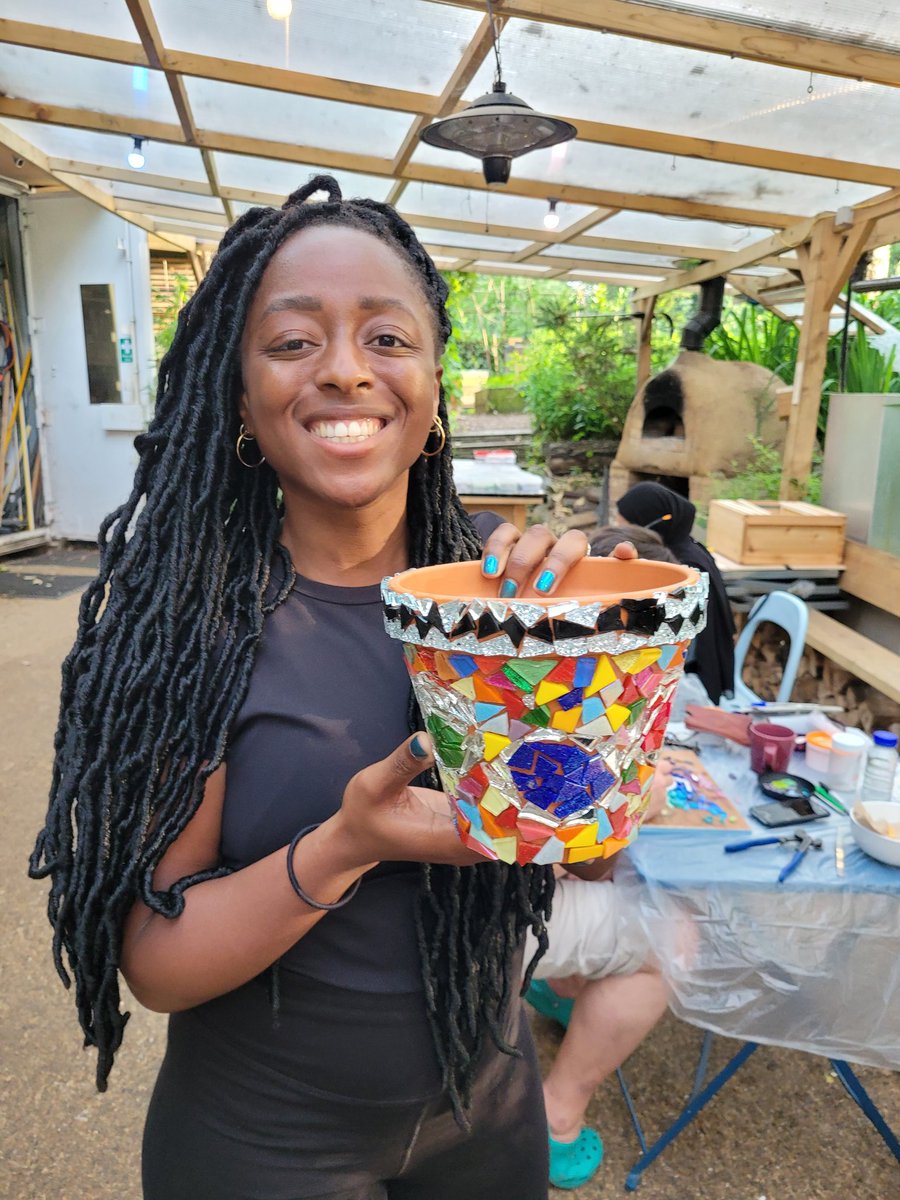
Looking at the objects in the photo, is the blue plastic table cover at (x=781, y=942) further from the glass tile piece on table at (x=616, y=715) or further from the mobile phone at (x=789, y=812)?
the glass tile piece on table at (x=616, y=715)

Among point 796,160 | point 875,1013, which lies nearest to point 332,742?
point 875,1013

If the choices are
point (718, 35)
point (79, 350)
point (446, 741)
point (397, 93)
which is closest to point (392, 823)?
point (446, 741)

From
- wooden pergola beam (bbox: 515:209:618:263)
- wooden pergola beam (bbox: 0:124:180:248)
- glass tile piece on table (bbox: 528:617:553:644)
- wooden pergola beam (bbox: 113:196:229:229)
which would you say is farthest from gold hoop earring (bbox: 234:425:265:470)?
wooden pergola beam (bbox: 113:196:229:229)

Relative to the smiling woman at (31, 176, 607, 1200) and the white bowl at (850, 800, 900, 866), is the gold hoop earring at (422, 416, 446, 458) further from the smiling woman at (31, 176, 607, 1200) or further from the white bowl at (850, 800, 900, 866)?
the white bowl at (850, 800, 900, 866)

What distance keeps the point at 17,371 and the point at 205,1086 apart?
8.22 meters

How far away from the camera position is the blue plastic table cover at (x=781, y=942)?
75.0 inches

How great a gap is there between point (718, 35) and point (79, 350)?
21.3ft

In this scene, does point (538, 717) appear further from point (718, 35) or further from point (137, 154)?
point (137, 154)

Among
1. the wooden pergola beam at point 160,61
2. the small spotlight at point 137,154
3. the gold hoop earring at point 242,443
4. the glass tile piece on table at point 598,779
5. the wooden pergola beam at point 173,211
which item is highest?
the wooden pergola beam at point 173,211

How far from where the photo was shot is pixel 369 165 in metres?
5.62

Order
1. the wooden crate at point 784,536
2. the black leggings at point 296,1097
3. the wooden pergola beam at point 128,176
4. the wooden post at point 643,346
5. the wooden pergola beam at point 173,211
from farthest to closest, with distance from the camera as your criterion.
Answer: the wooden post at point 643,346, the wooden pergola beam at point 173,211, the wooden pergola beam at point 128,176, the wooden crate at point 784,536, the black leggings at point 296,1097

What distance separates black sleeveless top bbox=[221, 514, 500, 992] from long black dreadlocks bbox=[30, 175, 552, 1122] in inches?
1.0

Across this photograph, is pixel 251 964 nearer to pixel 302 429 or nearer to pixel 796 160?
pixel 302 429

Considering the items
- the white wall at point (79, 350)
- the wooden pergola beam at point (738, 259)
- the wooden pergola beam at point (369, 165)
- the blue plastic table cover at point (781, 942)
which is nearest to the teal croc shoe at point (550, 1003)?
the blue plastic table cover at point (781, 942)
